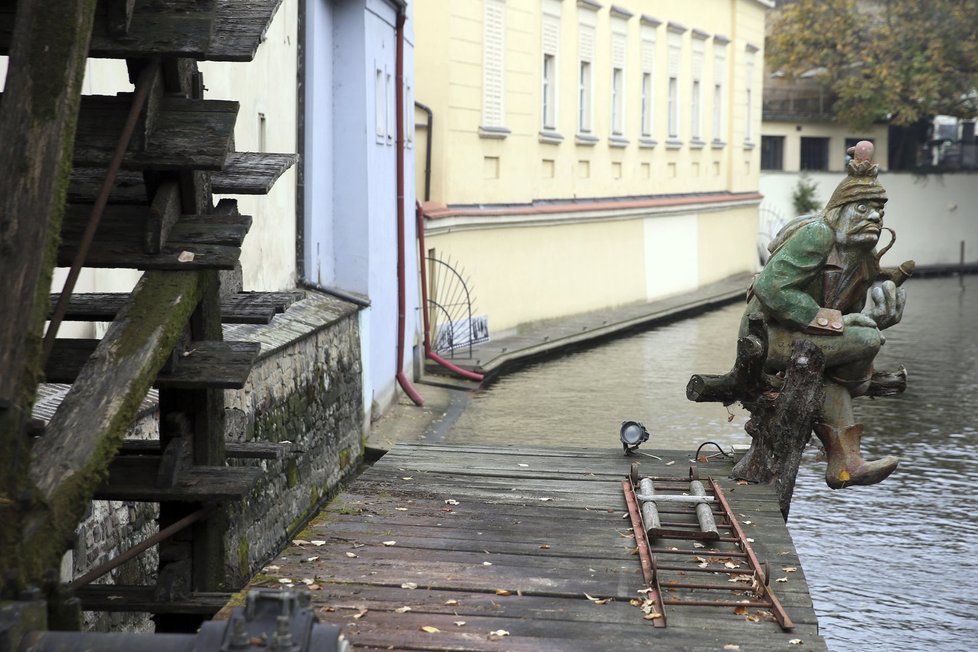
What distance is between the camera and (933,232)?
45906 millimetres

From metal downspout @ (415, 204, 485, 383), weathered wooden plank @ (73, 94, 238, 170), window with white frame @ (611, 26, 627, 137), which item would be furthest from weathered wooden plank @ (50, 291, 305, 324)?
window with white frame @ (611, 26, 627, 137)

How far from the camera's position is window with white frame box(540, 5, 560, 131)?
1024 inches

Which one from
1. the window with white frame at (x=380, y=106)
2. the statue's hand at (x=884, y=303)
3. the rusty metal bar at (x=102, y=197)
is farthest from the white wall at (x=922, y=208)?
the rusty metal bar at (x=102, y=197)

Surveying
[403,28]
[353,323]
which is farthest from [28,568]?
[403,28]

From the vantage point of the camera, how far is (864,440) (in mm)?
15664

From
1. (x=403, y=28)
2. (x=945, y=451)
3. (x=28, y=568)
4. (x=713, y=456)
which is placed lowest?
(x=945, y=451)

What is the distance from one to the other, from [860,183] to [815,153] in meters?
39.0

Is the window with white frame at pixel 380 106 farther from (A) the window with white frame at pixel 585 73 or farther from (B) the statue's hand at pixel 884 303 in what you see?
(A) the window with white frame at pixel 585 73

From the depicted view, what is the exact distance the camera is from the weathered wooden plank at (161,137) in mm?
4902

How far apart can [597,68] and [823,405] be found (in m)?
20.7

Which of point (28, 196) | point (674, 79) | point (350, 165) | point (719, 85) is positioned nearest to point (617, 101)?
point (674, 79)

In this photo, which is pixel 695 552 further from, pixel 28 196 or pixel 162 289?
pixel 28 196

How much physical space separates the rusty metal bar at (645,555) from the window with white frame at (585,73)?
20448 millimetres

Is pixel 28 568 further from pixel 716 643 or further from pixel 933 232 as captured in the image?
pixel 933 232
